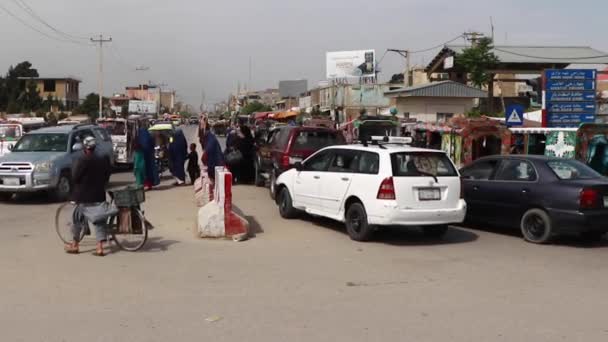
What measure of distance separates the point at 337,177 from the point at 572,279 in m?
4.45

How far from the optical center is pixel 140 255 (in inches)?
379

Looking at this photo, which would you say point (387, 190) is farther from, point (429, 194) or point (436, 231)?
point (436, 231)

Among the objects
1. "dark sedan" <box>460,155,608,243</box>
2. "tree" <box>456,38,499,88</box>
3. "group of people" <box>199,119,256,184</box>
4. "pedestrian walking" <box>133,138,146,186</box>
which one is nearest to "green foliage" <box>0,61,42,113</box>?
"tree" <box>456,38,499,88</box>

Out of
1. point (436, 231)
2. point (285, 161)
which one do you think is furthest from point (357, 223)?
point (285, 161)

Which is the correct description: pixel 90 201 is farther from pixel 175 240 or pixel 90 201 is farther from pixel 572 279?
pixel 572 279

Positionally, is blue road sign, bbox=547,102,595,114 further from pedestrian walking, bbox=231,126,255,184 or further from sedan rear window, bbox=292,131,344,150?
pedestrian walking, bbox=231,126,255,184

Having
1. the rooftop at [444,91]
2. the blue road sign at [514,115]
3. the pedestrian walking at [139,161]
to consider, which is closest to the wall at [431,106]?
the rooftop at [444,91]

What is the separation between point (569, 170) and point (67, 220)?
8.32m

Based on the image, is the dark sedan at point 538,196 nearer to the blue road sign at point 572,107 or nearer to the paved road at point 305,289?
the paved road at point 305,289

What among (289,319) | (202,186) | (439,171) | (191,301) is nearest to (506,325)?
(289,319)

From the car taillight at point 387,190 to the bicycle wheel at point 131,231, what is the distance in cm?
369

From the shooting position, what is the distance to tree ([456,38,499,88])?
41094 mm

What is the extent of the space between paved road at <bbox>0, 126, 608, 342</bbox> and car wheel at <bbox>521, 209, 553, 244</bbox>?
272 millimetres

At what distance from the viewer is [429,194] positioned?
1069 centimetres
